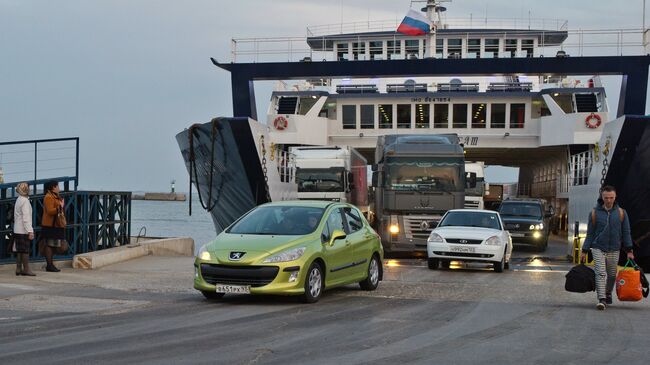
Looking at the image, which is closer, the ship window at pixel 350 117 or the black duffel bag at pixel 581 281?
the black duffel bag at pixel 581 281

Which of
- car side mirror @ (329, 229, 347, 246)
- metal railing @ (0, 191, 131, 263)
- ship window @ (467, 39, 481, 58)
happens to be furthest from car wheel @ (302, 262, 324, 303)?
ship window @ (467, 39, 481, 58)

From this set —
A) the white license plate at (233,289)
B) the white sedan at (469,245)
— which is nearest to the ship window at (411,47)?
the white sedan at (469,245)

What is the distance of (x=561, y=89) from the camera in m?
33.0

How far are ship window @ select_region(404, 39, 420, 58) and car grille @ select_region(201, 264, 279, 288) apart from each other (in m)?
30.6

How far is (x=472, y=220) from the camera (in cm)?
2073

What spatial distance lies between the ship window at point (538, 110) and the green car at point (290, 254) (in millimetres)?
22806

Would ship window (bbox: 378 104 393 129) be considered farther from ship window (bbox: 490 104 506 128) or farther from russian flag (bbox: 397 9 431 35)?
ship window (bbox: 490 104 506 128)

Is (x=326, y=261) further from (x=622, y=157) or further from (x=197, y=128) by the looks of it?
(x=197, y=128)

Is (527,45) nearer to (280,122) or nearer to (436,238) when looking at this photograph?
(280,122)

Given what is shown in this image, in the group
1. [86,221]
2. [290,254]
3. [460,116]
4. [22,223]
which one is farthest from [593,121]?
[290,254]

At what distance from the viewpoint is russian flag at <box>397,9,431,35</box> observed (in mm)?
36500

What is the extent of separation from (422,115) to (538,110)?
183 inches

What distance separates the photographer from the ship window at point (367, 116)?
117 ft

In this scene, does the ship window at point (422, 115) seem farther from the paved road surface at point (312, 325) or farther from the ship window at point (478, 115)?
the paved road surface at point (312, 325)
